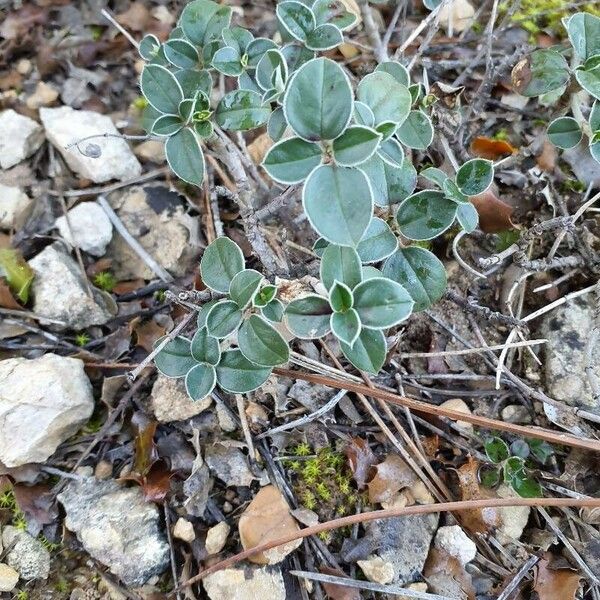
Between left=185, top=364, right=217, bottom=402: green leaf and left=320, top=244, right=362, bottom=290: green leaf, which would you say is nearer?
left=320, top=244, right=362, bottom=290: green leaf

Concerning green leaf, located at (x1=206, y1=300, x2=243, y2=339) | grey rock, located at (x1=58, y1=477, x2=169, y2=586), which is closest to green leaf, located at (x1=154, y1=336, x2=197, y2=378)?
green leaf, located at (x1=206, y1=300, x2=243, y2=339)

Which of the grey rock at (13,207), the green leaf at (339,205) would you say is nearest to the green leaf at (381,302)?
the green leaf at (339,205)

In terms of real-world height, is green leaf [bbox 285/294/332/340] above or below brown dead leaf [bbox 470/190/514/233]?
above

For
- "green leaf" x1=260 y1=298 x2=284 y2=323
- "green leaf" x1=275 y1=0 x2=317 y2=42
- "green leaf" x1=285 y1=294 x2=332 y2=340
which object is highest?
"green leaf" x1=275 y1=0 x2=317 y2=42

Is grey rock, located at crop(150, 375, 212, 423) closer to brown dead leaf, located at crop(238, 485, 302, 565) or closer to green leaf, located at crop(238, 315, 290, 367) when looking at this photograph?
brown dead leaf, located at crop(238, 485, 302, 565)

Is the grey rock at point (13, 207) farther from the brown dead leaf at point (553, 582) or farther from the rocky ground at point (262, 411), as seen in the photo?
the brown dead leaf at point (553, 582)

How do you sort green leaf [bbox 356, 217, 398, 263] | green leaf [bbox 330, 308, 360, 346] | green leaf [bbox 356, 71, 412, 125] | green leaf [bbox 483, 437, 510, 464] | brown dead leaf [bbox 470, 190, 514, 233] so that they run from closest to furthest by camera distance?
1. green leaf [bbox 330, 308, 360, 346]
2. green leaf [bbox 356, 71, 412, 125]
3. green leaf [bbox 356, 217, 398, 263]
4. green leaf [bbox 483, 437, 510, 464]
5. brown dead leaf [bbox 470, 190, 514, 233]

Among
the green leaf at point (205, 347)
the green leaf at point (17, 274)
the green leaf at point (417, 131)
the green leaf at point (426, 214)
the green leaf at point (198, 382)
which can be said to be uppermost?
the green leaf at point (417, 131)

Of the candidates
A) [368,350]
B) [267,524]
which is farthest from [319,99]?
[267,524]
